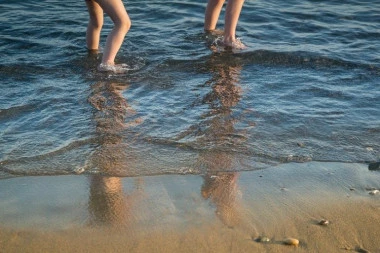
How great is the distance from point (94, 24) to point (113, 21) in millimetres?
511

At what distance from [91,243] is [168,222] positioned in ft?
1.29

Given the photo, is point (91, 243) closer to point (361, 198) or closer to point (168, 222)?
point (168, 222)

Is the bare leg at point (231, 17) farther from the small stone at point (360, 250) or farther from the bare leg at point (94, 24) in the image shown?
the small stone at point (360, 250)

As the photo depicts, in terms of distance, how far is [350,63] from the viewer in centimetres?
609

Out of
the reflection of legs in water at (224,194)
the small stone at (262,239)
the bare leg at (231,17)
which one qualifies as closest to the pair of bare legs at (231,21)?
the bare leg at (231,17)

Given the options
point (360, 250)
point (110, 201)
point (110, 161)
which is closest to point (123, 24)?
point (110, 161)

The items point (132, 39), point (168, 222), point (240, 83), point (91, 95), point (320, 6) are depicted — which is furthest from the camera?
point (320, 6)

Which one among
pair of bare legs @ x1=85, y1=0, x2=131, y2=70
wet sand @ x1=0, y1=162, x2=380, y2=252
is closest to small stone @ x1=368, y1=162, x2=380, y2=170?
wet sand @ x1=0, y1=162, x2=380, y2=252

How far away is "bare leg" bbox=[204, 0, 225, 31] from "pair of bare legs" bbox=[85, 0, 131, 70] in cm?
150

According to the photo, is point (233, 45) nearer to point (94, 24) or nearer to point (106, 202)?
point (94, 24)

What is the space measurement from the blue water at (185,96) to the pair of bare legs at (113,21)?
230 millimetres

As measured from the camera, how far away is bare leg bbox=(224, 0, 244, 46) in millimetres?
6562

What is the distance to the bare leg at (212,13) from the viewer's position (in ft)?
23.0

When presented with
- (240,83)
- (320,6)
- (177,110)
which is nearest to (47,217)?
(177,110)
